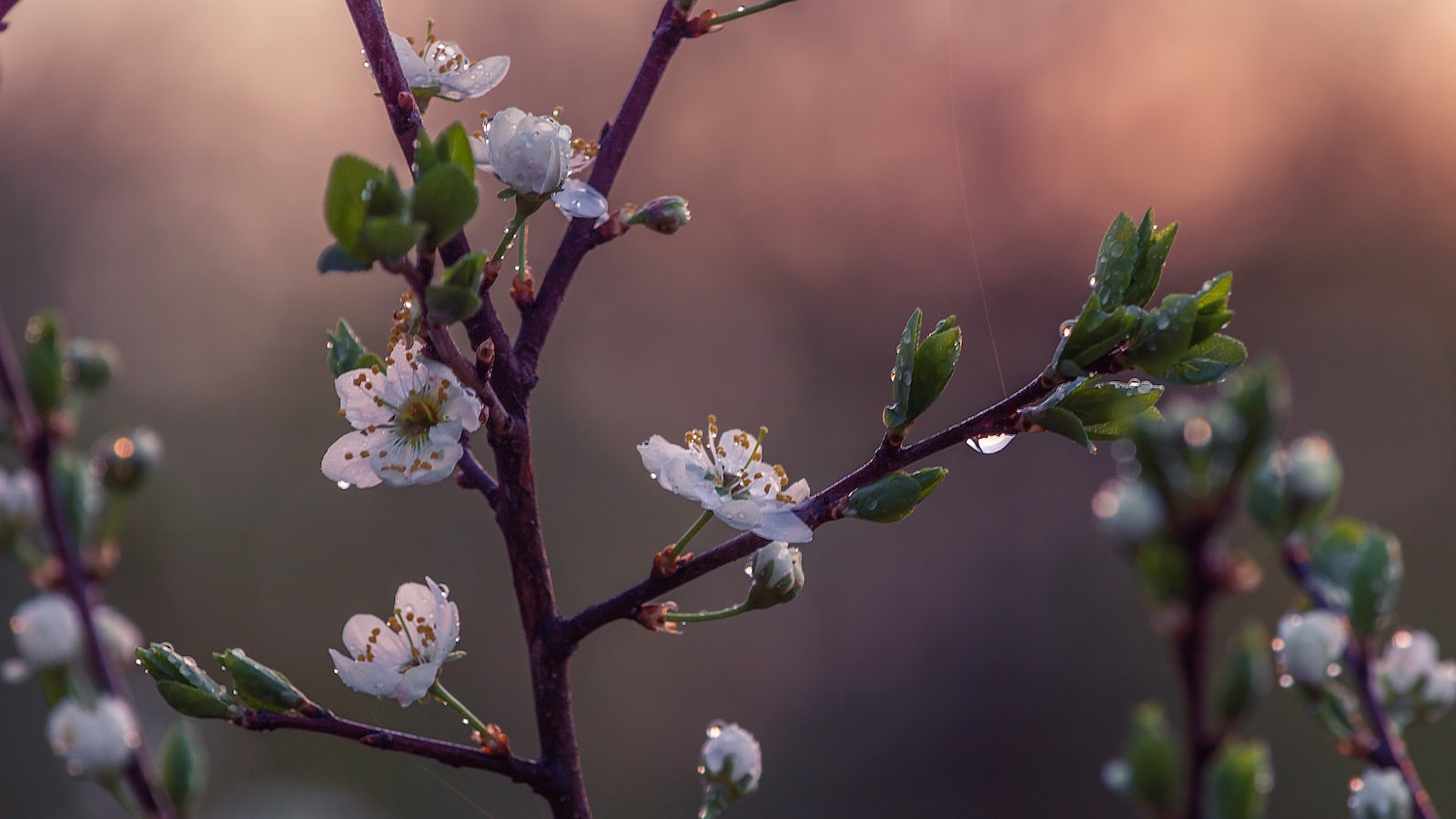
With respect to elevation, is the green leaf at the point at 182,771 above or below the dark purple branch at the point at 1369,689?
above

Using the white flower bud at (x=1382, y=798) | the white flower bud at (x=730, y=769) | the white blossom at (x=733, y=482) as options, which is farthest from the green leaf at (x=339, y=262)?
the white flower bud at (x=1382, y=798)

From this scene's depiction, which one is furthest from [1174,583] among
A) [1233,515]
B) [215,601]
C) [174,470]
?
[174,470]

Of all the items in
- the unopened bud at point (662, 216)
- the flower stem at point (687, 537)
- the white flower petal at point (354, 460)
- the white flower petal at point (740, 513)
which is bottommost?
the flower stem at point (687, 537)

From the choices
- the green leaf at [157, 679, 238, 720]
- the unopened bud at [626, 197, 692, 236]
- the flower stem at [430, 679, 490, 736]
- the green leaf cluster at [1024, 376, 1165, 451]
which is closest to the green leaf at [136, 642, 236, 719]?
the green leaf at [157, 679, 238, 720]

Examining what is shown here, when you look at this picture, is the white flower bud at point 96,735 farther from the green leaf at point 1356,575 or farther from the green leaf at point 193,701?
the green leaf at point 1356,575

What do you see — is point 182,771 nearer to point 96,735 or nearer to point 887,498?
point 96,735

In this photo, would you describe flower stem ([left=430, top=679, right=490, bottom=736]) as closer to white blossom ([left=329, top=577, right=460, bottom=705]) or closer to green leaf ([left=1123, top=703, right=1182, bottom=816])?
white blossom ([left=329, top=577, right=460, bottom=705])
